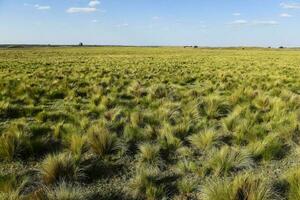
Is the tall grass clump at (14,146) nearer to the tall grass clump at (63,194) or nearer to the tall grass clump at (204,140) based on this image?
the tall grass clump at (63,194)

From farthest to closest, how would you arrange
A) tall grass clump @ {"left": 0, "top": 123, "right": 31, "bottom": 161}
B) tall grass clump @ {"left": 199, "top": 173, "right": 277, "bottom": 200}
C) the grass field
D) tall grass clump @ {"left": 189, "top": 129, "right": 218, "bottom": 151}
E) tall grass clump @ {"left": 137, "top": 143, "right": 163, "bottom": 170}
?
tall grass clump @ {"left": 189, "top": 129, "right": 218, "bottom": 151} → tall grass clump @ {"left": 0, "top": 123, "right": 31, "bottom": 161} → tall grass clump @ {"left": 137, "top": 143, "right": 163, "bottom": 170} → the grass field → tall grass clump @ {"left": 199, "top": 173, "right": 277, "bottom": 200}

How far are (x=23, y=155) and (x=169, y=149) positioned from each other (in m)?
2.35

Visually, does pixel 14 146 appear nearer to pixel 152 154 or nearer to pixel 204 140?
pixel 152 154

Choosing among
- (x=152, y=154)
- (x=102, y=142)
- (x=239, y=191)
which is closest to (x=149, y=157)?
(x=152, y=154)

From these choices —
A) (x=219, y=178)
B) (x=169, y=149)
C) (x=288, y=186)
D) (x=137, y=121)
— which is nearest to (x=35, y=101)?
(x=137, y=121)

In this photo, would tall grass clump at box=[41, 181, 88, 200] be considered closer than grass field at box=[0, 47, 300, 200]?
Yes

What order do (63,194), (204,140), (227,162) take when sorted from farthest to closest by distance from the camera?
(204,140) < (227,162) < (63,194)

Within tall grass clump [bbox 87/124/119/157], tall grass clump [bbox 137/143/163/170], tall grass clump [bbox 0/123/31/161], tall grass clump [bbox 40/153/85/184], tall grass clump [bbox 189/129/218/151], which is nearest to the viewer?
tall grass clump [bbox 40/153/85/184]

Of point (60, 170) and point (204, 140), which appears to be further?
point (204, 140)

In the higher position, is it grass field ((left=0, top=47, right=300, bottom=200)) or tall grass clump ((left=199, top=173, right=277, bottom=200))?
tall grass clump ((left=199, top=173, right=277, bottom=200))

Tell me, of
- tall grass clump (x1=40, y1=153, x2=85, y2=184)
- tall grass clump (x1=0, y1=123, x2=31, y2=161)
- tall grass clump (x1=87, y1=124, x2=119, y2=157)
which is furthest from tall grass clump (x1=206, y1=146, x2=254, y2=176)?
tall grass clump (x1=0, y1=123, x2=31, y2=161)

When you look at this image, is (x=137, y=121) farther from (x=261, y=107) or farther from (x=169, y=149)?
(x=261, y=107)

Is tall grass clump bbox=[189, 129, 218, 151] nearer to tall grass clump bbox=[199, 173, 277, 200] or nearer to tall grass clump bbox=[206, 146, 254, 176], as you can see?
tall grass clump bbox=[206, 146, 254, 176]

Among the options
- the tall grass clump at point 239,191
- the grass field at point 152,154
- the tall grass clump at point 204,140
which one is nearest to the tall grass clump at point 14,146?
the grass field at point 152,154
